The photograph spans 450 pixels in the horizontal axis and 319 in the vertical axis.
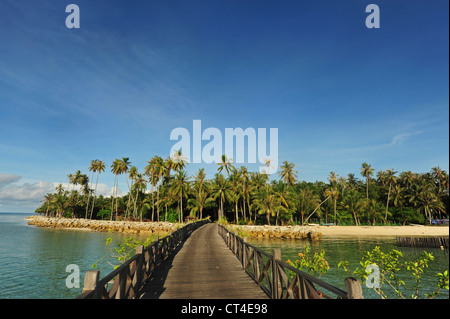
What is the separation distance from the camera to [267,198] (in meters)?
49.5

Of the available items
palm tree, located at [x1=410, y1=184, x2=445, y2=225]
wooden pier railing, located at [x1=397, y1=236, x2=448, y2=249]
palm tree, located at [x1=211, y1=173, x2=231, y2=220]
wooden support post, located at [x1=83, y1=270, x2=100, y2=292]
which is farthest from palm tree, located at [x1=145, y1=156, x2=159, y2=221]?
palm tree, located at [x1=410, y1=184, x2=445, y2=225]

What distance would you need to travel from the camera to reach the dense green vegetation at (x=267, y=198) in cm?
5400

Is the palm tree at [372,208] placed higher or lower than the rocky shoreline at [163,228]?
higher

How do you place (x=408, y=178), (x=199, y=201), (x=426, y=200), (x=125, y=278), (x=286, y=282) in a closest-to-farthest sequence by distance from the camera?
(x=125, y=278), (x=286, y=282), (x=199, y=201), (x=426, y=200), (x=408, y=178)

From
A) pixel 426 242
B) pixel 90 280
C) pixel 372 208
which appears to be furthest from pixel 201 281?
pixel 372 208

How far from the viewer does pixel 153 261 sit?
28.6 ft

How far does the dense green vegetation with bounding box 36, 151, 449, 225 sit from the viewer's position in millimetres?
54000

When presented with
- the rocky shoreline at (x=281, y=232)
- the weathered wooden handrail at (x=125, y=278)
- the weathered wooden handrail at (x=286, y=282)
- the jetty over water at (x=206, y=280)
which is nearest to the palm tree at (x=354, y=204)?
the rocky shoreline at (x=281, y=232)

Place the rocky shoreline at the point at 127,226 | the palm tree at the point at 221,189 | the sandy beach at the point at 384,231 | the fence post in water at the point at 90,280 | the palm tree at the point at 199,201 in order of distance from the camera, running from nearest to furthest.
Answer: the fence post in water at the point at 90,280 → the sandy beach at the point at 384,231 → the rocky shoreline at the point at 127,226 → the palm tree at the point at 221,189 → the palm tree at the point at 199,201

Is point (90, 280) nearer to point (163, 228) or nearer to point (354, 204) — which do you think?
point (163, 228)

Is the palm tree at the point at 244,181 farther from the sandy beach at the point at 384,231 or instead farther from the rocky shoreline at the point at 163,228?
the sandy beach at the point at 384,231

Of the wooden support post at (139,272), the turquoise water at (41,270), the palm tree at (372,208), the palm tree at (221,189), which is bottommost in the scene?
the turquoise water at (41,270)
